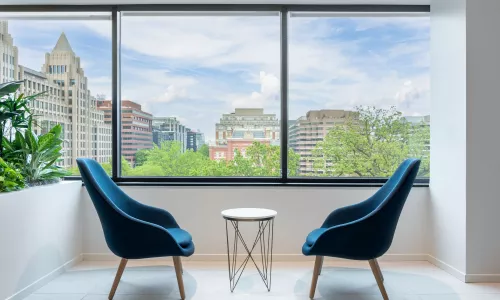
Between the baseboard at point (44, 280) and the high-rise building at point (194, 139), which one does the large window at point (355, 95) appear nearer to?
the high-rise building at point (194, 139)

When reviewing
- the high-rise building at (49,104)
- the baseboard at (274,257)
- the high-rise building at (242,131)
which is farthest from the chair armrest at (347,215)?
the high-rise building at (49,104)

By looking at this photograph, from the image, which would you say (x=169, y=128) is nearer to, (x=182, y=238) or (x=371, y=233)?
(x=182, y=238)

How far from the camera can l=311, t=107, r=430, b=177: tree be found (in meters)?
3.86

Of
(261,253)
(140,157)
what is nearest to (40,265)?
(140,157)

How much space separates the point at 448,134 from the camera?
3.33 metres

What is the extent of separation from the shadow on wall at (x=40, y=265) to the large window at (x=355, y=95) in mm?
2396

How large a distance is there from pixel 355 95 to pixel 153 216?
2.41 metres

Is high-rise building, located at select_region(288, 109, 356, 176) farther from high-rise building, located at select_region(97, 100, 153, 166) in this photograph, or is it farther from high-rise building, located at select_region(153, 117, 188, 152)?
high-rise building, located at select_region(97, 100, 153, 166)

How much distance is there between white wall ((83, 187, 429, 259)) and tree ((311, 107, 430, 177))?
28 centimetres

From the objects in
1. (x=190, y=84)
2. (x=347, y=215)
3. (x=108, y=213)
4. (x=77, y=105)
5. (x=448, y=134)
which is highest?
(x=190, y=84)
